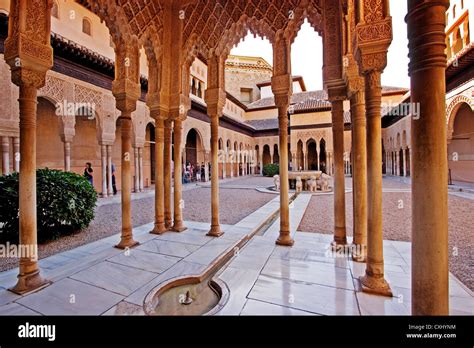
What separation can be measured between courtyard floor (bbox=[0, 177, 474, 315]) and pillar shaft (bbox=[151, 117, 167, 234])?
42 centimetres

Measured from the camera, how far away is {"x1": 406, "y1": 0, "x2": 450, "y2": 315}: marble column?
1.64 meters

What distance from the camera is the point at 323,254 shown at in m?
3.89

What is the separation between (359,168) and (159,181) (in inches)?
158

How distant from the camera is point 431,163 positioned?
165 cm

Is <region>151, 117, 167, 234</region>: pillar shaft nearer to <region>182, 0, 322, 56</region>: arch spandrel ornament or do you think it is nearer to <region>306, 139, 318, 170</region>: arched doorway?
<region>182, 0, 322, 56</region>: arch spandrel ornament

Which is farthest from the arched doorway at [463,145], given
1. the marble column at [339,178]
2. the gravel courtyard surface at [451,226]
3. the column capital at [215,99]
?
the column capital at [215,99]

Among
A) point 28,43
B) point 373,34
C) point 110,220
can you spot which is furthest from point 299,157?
point 28,43

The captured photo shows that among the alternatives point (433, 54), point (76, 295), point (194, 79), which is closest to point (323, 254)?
point (433, 54)

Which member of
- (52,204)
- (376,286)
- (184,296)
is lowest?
(184,296)

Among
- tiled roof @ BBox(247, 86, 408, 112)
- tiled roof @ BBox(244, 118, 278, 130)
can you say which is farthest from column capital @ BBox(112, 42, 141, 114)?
tiled roof @ BBox(244, 118, 278, 130)

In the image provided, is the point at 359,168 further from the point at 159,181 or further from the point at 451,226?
the point at 451,226

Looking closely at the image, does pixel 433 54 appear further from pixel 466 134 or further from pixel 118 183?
pixel 466 134
